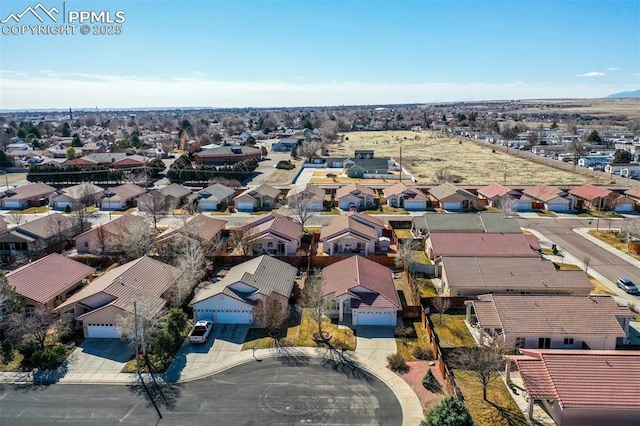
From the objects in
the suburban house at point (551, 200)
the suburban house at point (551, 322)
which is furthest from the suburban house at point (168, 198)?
the suburban house at point (551, 200)

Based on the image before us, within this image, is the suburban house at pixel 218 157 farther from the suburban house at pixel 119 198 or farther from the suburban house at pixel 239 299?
the suburban house at pixel 239 299

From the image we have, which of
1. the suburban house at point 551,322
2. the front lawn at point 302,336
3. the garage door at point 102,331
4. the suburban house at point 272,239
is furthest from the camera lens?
the suburban house at point 272,239

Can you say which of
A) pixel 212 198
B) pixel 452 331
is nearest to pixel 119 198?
pixel 212 198

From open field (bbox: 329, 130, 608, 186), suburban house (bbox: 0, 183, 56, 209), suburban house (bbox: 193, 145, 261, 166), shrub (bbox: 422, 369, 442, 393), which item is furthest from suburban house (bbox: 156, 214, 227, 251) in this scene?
suburban house (bbox: 193, 145, 261, 166)

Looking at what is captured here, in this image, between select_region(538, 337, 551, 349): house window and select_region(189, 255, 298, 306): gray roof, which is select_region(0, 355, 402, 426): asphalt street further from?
select_region(538, 337, 551, 349): house window

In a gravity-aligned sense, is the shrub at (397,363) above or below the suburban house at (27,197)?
below

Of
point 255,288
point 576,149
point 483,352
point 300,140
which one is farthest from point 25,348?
point 576,149

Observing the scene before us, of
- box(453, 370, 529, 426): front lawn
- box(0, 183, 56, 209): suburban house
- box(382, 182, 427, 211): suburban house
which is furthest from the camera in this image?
box(0, 183, 56, 209): suburban house
